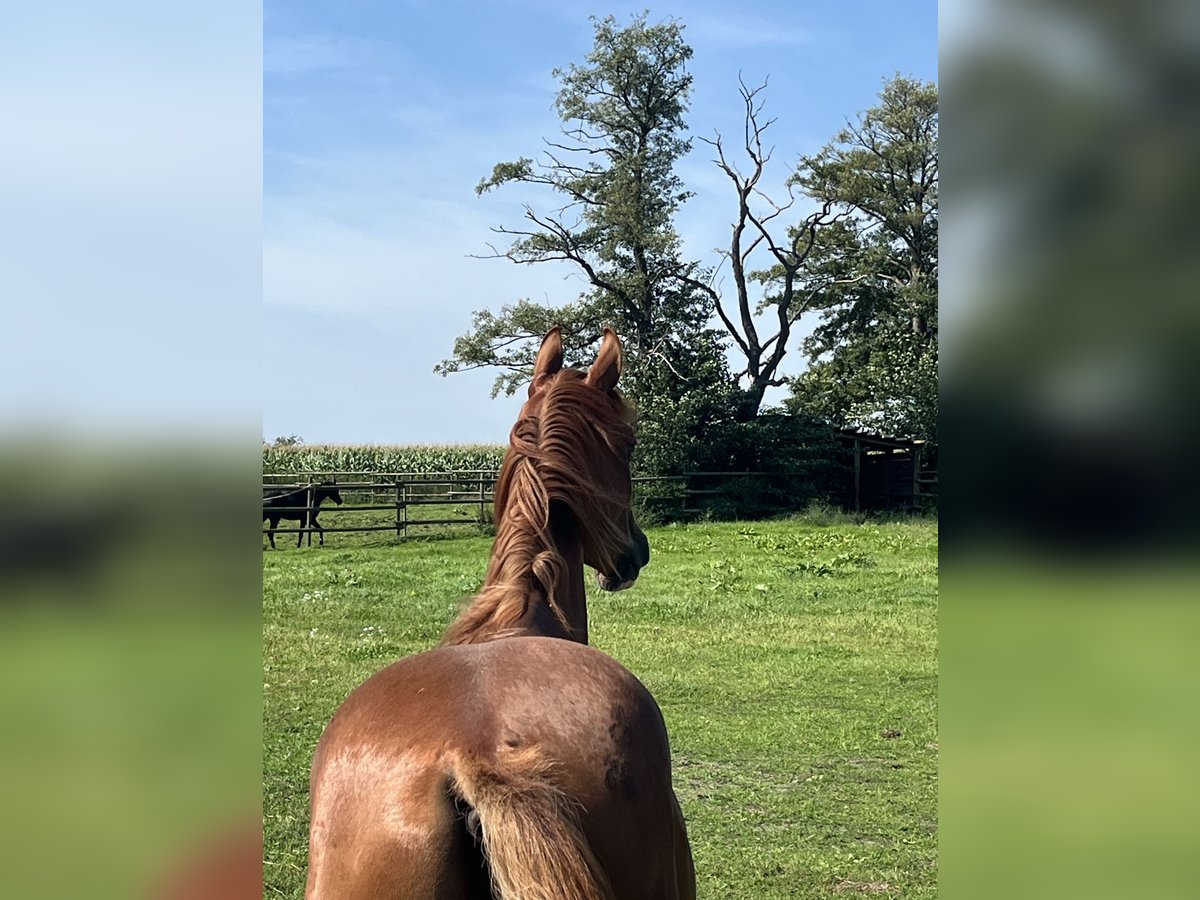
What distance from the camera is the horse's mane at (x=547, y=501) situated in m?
2.35

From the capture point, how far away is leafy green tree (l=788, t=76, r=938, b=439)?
23.7m

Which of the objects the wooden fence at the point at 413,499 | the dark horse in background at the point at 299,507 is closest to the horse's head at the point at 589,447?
the wooden fence at the point at 413,499

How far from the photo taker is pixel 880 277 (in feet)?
83.9

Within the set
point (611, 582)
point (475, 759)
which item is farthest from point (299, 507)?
Answer: point (475, 759)

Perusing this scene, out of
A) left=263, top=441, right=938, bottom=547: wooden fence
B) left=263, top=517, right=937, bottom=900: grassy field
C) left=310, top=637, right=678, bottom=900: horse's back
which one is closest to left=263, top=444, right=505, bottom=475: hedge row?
left=263, top=441, right=938, bottom=547: wooden fence

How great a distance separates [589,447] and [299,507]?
1497 cm

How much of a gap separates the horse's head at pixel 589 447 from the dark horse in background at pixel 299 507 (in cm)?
1440

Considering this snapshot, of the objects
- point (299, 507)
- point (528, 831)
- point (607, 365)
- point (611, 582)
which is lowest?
point (299, 507)

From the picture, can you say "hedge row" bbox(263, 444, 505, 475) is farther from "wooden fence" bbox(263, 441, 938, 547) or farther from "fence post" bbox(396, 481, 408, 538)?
"fence post" bbox(396, 481, 408, 538)

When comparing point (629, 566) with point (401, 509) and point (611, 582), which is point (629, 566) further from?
point (401, 509)
